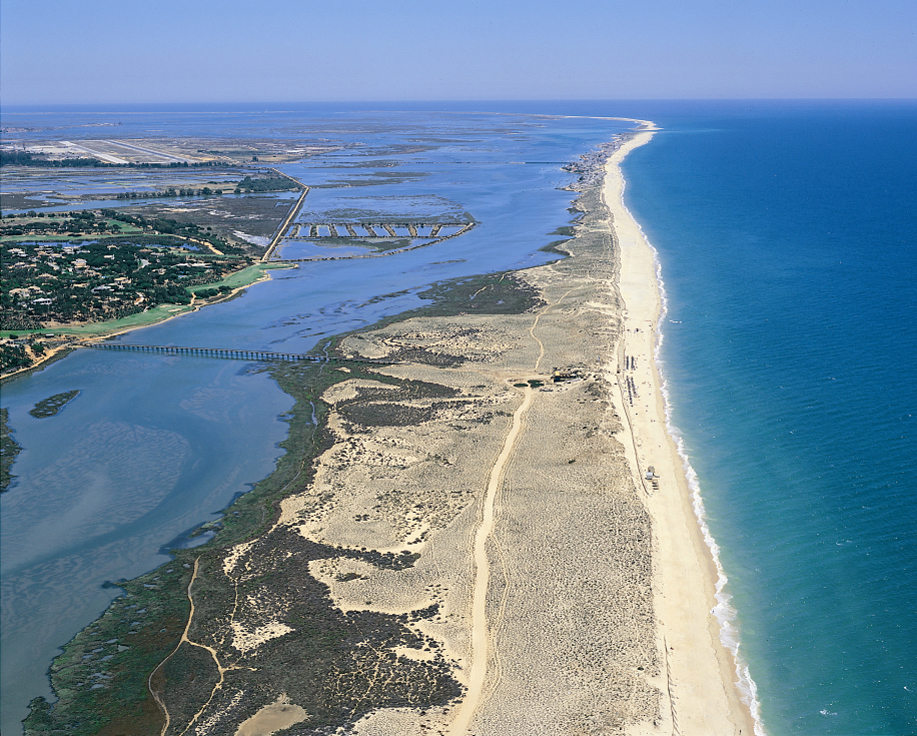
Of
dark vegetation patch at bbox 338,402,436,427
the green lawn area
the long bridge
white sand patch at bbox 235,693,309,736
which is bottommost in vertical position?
white sand patch at bbox 235,693,309,736

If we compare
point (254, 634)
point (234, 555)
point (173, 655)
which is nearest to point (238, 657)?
point (254, 634)

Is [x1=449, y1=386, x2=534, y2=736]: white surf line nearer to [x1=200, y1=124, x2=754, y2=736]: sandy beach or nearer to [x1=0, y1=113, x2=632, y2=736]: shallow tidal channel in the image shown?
[x1=200, y1=124, x2=754, y2=736]: sandy beach

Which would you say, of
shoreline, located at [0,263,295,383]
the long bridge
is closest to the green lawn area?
shoreline, located at [0,263,295,383]

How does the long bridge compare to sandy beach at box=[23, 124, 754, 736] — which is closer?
sandy beach at box=[23, 124, 754, 736]

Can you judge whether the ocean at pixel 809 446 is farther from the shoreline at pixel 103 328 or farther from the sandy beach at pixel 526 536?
the shoreline at pixel 103 328

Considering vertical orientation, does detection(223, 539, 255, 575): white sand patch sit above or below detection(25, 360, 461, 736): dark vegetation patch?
above

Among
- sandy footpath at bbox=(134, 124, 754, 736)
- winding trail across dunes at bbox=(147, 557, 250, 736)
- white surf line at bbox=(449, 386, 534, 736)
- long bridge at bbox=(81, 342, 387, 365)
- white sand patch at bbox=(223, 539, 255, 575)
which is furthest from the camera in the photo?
long bridge at bbox=(81, 342, 387, 365)

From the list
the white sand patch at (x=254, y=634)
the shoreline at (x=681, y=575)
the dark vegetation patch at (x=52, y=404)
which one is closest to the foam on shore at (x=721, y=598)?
the shoreline at (x=681, y=575)
